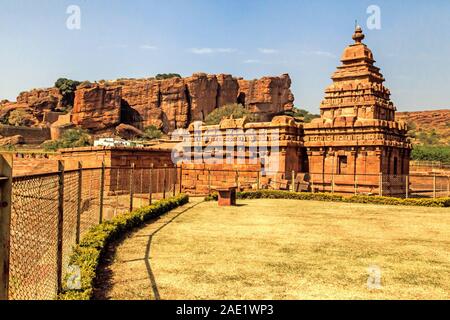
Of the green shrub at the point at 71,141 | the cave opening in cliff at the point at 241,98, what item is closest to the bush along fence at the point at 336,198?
the green shrub at the point at 71,141

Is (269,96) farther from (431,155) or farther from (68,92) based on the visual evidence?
(68,92)

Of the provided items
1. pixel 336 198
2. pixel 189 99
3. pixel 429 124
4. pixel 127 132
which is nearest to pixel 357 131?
pixel 336 198

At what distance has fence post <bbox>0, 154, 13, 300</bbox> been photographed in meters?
3.29

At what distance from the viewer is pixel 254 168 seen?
849 inches

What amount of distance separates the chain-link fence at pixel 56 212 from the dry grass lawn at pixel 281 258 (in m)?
0.92

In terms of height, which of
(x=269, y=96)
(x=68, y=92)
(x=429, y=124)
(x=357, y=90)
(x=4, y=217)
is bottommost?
(x=4, y=217)

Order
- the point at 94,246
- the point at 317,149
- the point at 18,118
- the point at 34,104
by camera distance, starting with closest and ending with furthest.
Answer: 1. the point at 94,246
2. the point at 317,149
3. the point at 18,118
4. the point at 34,104

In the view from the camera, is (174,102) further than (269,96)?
No

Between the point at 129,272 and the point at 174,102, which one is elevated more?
the point at 174,102

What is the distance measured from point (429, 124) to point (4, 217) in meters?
89.9

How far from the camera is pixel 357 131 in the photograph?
2030cm

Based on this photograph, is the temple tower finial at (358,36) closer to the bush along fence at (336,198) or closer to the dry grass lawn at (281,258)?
the bush along fence at (336,198)

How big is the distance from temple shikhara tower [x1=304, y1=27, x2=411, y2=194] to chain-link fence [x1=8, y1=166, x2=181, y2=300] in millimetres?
7399
